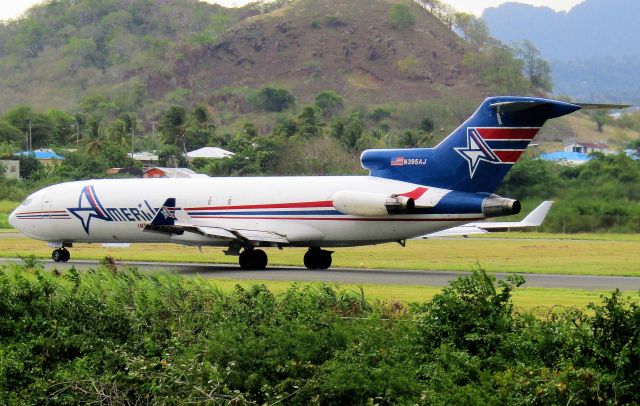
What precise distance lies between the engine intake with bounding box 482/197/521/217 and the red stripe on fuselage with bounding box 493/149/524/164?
1.15 metres

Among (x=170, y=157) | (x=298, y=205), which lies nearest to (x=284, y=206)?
(x=298, y=205)

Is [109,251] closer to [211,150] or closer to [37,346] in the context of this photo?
[37,346]

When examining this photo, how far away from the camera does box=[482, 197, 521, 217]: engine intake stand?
34.1 meters

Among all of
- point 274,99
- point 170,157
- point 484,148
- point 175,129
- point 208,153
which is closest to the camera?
point 484,148

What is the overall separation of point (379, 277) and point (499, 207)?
4.01 meters

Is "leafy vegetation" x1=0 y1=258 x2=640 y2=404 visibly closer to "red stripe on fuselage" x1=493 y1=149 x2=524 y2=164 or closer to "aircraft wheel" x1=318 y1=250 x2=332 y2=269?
"red stripe on fuselage" x1=493 y1=149 x2=524 y2=164

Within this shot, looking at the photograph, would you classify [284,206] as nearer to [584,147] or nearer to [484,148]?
[484,148]

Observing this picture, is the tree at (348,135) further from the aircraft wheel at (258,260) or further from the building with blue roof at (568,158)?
the aircraft wheel at (258,260)

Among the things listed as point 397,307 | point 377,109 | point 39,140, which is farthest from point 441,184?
point 377,109

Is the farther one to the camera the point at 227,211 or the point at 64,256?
the point at 64,256

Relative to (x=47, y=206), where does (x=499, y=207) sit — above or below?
above

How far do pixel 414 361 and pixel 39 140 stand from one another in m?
111

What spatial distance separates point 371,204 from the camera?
36.1 metres

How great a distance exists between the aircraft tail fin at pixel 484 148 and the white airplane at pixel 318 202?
0.03 m
